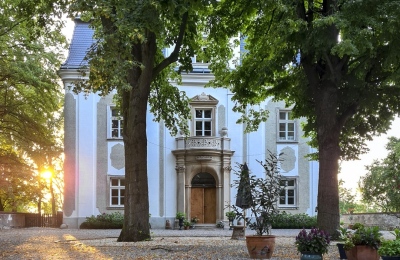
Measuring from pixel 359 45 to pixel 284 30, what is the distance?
6.56 feet

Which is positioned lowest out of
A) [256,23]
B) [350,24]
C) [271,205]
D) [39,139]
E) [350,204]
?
[350,204]

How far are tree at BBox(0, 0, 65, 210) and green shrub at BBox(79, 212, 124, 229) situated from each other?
4173mm

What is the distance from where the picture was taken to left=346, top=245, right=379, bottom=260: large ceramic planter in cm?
1033

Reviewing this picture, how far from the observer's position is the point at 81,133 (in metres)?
31.1

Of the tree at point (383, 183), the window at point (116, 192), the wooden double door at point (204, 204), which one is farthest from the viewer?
the window at point (116, 192)

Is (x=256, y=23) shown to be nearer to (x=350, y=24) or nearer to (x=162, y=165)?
(x=350, y=24)

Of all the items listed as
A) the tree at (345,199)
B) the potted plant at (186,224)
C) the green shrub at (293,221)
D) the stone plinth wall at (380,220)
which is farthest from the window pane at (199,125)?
the tree at (345,199)

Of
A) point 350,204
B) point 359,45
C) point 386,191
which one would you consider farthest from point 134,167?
point 350,204

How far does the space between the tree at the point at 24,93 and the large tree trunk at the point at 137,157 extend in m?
3.90

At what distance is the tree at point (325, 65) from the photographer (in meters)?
14.6

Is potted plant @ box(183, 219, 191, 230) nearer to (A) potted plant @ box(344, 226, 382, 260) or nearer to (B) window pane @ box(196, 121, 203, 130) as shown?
(B) window pane @ box(196, 121, 203, 130)

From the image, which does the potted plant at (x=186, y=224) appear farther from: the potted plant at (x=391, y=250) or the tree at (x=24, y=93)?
the potted plant at (x=391, y=250)

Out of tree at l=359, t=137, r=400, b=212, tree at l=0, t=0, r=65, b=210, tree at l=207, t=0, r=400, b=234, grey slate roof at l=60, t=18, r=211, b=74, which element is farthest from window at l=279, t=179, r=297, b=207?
tree at l=0, t=0, r=65, b=210

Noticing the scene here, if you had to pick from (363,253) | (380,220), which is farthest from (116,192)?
(363,253)
